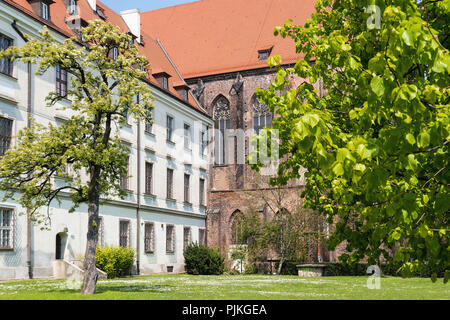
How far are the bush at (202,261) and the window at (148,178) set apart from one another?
14.5ft

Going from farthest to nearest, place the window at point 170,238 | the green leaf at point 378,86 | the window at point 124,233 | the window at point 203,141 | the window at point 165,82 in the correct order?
1. the window at point 203,141
2. the window at point 165,82
3. the window at point 170,238
4. the window at point 124,233
5. the green leaf at point 378,86

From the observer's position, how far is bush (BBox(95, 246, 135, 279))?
2489cm

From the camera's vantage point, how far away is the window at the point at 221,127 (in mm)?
41656

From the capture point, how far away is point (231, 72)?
4244 cm

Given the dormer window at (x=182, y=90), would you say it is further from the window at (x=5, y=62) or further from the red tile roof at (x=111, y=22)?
the window at (x=5, y=62)

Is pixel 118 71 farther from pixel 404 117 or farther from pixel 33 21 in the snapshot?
pixel 404 117

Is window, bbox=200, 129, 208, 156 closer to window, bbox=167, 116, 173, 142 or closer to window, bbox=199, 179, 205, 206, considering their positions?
window, bbox=199, 179, 205, 206

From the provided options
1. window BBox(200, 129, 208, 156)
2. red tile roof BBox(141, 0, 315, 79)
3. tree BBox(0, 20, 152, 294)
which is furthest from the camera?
red tile roof BBox(141, 0, 315, 79)

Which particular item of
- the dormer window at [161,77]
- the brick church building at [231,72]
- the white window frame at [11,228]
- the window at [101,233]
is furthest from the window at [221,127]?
the white window frame at [11,228]

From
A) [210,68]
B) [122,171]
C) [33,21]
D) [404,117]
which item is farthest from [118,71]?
[210,68]

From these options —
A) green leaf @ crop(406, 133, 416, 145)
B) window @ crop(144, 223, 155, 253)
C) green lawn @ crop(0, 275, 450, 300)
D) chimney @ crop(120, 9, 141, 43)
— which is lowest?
green lawn @ crop(0, 275, 450, 300)

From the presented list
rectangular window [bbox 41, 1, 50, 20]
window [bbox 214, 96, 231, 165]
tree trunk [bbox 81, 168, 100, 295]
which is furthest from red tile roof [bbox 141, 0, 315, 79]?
tree trunk [bbox 81, 168, 100, 295]

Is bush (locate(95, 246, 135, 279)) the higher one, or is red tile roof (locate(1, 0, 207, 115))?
red tile roof (locate(1, 0, 207, 115))

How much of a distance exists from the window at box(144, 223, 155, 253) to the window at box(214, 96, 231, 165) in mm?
10650
